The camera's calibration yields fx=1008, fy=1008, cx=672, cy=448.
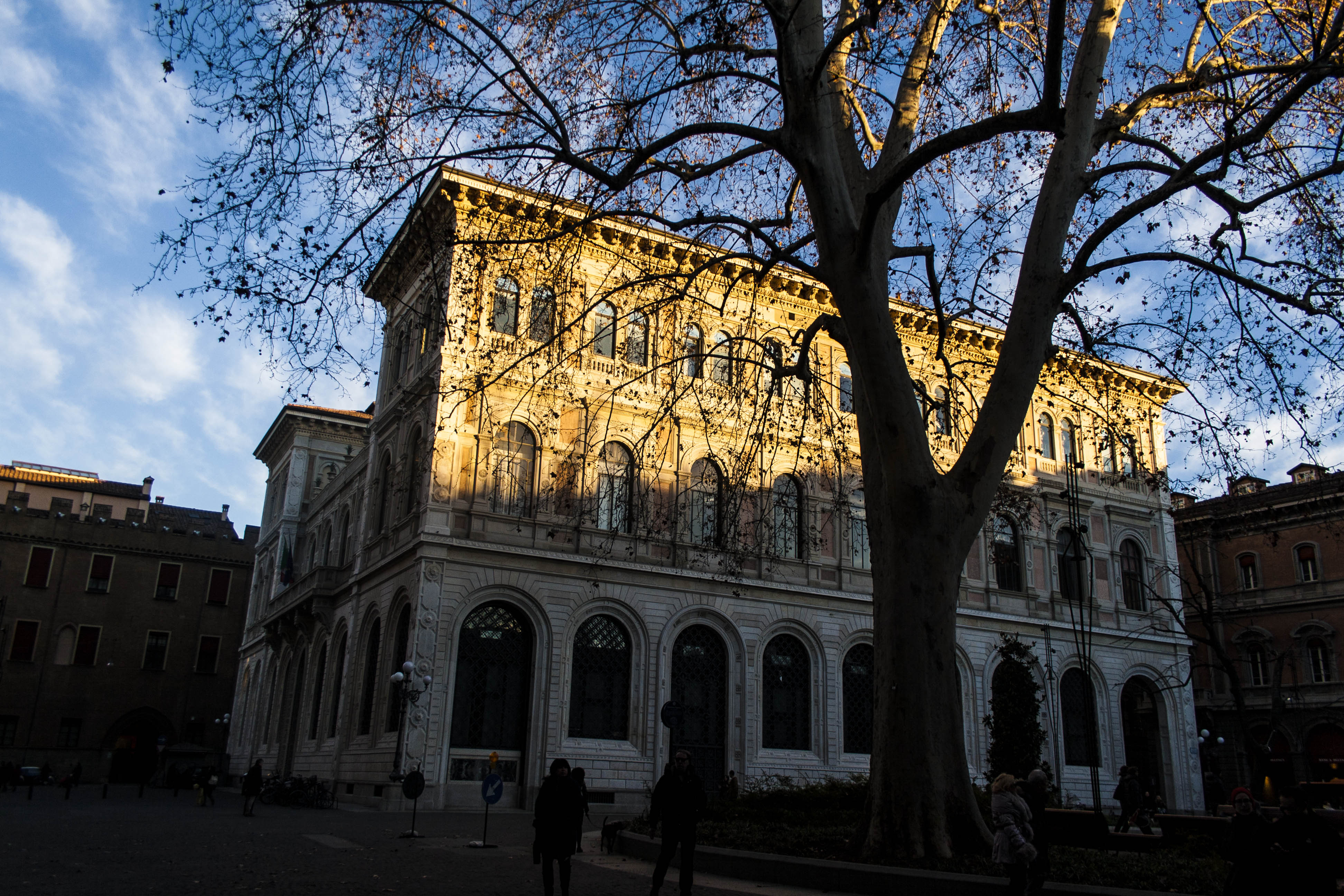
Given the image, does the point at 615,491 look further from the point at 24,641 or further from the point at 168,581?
the point at 24,641

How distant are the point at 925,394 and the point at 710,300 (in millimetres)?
14131

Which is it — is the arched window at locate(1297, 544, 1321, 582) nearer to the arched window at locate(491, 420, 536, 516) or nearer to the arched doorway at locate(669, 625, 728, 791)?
the arched doorway at locate(669, 625, 728, 791)

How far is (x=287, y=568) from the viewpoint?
36.5 meters

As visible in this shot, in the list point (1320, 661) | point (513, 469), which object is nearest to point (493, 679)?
point (513, 469)

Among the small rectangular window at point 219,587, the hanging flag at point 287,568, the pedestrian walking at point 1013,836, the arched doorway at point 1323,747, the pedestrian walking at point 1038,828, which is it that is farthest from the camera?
the small rectangular window at point 219,587

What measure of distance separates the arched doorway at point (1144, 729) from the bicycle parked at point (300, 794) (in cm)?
2449

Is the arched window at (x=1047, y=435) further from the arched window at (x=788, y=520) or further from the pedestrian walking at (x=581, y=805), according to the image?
the pedestrian walking at (x=581, y=805)

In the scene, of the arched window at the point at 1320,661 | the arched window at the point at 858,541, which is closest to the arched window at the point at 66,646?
the arched window at the point at 858,541

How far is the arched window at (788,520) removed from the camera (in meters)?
27.2

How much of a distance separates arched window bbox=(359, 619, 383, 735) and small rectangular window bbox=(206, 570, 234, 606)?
28717 mm

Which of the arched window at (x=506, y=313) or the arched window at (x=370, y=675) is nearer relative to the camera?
the arched window at (x=506, y=313)

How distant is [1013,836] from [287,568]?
33031 millimetres

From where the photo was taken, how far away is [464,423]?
23.8 metres

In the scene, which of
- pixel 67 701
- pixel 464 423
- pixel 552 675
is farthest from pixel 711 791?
pixel 67 701
